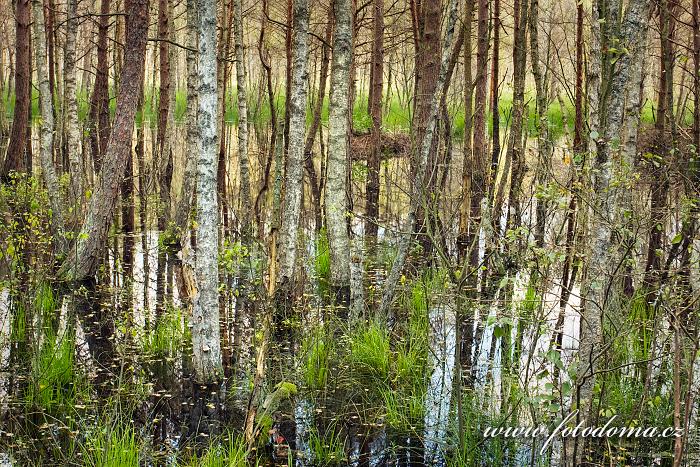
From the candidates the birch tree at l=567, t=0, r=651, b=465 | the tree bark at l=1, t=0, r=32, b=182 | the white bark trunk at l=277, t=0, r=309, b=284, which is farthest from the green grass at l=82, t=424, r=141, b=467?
the tree bark at l=1, t=0, r=32, b=182

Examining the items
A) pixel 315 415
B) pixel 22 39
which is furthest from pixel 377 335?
pixel 22 39

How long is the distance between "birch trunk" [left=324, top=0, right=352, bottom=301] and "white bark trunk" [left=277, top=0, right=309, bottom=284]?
652 mm

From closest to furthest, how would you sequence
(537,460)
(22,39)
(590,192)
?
(590,192), (537,460), (22,39)

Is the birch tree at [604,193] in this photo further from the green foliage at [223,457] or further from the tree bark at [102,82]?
the tree bark at [102,82]

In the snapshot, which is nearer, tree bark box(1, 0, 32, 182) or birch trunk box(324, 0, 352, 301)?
birch trunk box(324, 0, 352, 301)

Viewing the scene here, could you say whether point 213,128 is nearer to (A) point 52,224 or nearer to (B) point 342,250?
(B) point 342,250

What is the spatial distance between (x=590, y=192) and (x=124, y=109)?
6022 mm

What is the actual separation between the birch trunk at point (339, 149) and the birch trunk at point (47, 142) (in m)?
3.48

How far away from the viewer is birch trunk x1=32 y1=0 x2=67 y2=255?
9.81 metres

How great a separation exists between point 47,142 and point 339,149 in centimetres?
428

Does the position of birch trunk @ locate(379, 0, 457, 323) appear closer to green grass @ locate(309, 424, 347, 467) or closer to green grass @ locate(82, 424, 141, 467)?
green grass @ locate(309, 424, 347, 467)

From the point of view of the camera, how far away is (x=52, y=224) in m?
10.1

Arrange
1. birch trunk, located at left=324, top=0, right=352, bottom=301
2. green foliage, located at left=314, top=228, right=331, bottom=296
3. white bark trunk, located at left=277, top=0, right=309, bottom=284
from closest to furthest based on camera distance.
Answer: white bark trunk, located at left=277, top=0, right=309, bottom=284, birch trunk, located at left=324, top=0, right=352, bottom=301, green foliage, located at left=314, top=228, right=331, bottom=296

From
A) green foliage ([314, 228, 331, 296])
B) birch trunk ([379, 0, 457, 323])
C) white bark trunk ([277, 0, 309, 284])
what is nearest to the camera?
birch trunk ([379, 0, 457, 323])
